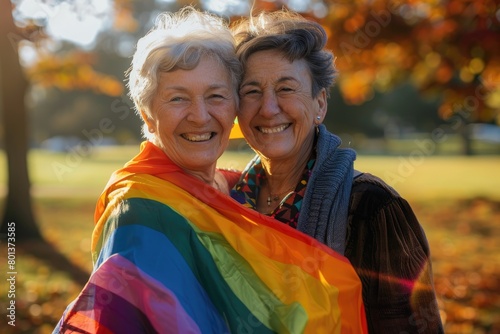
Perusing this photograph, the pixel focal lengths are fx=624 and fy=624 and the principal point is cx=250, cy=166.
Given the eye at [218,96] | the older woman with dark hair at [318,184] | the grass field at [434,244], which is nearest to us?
the older woman with dark hair at [318,184]

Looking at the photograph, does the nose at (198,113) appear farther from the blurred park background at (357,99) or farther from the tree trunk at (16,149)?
the tree trunk at (16,149)

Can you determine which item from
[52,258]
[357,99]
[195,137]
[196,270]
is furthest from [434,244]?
[196,270]

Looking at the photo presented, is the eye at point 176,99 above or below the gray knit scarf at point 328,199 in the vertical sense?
above

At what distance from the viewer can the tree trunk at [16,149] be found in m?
8.89

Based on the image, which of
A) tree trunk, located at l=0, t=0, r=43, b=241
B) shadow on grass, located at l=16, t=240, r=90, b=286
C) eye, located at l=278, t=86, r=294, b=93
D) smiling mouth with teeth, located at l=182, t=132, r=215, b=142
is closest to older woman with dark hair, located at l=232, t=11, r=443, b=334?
eye, located at l=278, t=86, r=294, b=93

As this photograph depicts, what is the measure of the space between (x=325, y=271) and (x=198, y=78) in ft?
2.88

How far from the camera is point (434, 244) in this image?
974 cm

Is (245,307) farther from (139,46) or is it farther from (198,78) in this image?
(139,46)

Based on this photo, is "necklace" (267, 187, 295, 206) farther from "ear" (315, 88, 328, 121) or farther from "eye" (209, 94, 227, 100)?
"eye" (209, 94, 227, 100)

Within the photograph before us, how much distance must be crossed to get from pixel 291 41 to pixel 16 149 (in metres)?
7.36

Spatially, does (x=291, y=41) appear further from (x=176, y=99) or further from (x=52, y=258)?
(x=52, y=258)

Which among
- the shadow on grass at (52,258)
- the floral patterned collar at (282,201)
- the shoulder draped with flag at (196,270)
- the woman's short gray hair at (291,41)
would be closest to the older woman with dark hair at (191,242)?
the shoulder draped with flag at (196,270)

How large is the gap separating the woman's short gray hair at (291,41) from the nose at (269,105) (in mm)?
171

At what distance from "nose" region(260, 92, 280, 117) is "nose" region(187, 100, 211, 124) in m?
0.26
